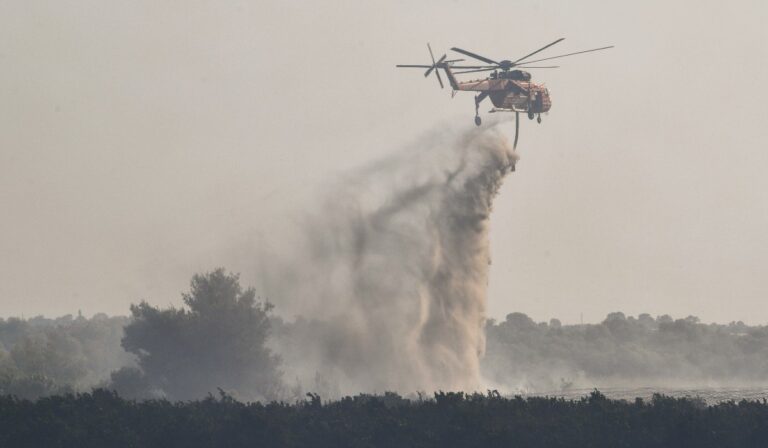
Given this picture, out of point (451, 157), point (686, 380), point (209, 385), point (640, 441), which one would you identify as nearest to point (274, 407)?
point (640, 441)

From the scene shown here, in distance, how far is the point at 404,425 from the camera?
71250mm

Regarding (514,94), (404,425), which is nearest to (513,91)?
(514,94)

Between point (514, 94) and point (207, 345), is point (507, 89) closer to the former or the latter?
point (514, 94)

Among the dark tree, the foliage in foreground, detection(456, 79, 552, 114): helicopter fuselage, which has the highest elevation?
detection(456, 79, 552, 114): helicopter fuselage

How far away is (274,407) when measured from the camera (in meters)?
76.1

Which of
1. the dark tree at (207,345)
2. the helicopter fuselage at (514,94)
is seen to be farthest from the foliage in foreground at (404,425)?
the dark tree at (207,345)

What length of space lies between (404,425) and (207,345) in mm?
68846

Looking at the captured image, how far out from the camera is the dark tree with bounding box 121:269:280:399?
5325 inches

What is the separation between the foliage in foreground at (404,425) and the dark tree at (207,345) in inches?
2305

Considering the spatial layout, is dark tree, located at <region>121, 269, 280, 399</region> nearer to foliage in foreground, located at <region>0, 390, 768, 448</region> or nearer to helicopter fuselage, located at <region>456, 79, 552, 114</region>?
helicopter fuselage, located at <region>456, 79, 552, 114</region>

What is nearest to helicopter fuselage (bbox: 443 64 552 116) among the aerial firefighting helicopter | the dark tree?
the aerial firefighting helicopter

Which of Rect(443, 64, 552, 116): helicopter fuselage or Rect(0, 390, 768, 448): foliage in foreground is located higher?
Rect(443, 64, 552, 116): helicopter fuselage

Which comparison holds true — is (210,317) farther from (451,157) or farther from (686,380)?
(686,380)

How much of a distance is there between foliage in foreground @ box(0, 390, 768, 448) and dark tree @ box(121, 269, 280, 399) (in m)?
58.5
